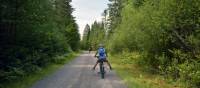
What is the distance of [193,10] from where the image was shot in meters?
18.2

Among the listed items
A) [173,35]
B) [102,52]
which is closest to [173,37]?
[173,35]

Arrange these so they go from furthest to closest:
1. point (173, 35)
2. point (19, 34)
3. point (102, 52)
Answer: point (102, 52)
point (19, 34)
point (173, 35)

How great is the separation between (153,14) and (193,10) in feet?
13.4

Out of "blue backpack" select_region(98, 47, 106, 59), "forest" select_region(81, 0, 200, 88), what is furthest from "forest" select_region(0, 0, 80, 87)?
"forest" select_region(81, 0, 200, 88)

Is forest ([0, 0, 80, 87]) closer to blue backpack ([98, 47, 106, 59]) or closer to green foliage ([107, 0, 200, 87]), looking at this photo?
blue backpack ([98, 47, 106, 59])

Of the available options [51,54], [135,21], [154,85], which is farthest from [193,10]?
[51,54]

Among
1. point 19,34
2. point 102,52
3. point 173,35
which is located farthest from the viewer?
point 102,52

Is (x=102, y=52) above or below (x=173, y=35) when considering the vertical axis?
below

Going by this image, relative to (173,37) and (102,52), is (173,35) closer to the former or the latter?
(173,37)

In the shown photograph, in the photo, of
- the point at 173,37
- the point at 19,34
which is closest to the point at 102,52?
the point at 173,37

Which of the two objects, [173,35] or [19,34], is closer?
[173,35]

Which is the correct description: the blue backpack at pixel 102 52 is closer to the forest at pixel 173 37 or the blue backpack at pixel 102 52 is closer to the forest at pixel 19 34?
the forest at pixel 173 37

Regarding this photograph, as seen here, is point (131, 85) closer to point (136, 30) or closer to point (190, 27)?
point (190, 27)

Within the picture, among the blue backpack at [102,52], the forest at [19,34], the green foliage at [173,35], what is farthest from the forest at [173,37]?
the forest at [19,34]
